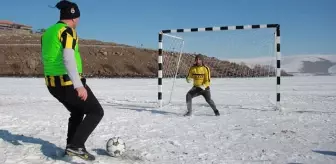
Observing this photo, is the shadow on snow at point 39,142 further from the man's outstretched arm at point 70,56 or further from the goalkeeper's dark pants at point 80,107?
the man's outstretched arm at point 70,56

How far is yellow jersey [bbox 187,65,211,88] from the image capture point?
9.02m

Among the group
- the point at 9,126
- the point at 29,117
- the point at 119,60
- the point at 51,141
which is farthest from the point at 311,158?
the point at 119,60

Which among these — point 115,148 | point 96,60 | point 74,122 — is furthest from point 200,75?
point 96,60

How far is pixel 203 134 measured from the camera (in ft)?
21.9

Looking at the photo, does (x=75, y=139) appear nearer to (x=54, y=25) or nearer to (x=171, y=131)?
(x=54, y=25)

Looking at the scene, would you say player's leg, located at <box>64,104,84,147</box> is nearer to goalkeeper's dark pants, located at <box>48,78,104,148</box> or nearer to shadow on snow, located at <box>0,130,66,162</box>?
goalkeeper's dark pants, located at <box>48,78,104,148</box>

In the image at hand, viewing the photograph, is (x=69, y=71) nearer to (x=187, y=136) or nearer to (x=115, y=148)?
(x=115, y=148)

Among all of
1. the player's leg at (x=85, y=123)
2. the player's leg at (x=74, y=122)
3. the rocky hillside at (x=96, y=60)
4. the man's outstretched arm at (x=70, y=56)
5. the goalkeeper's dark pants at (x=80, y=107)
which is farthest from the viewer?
the rocky hillside at (x=96, y=60)

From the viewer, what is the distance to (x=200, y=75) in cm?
906

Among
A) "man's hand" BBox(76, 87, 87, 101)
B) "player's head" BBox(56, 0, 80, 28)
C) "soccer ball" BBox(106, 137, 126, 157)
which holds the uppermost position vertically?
"player's head" BBox(56, 0, 80, 28)

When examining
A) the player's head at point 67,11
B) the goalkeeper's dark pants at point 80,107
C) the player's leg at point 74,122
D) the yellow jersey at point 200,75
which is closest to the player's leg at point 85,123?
the goalkeeper's dark pants at point 80,107

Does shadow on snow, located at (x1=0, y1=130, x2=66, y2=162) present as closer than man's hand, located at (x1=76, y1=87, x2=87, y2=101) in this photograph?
No

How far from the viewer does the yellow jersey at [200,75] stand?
9016 mm

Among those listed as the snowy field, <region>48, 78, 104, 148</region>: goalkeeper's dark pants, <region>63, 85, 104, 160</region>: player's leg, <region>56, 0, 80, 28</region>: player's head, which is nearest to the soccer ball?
the snowy field
